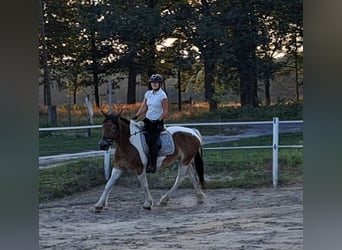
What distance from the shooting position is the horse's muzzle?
3426 millimetres

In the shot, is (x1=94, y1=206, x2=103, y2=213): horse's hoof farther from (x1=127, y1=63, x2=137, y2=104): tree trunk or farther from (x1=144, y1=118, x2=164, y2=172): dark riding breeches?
(x1=127, y1=63, x2=137, y2=104): tree trunk

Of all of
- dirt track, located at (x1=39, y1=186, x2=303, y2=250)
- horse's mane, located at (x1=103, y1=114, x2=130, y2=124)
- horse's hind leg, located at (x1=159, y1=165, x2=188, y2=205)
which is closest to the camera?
dirt track, located at (x1=39, y1=186, x2=303, y2=250)

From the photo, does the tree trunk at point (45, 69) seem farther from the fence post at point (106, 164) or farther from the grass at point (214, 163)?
the fence post at point (106, 164)

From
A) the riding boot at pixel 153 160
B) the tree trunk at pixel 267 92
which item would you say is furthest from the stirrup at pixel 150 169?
the tree trunk at pixel 267 92

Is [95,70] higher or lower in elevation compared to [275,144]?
higher

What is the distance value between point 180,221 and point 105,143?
77 centimetres

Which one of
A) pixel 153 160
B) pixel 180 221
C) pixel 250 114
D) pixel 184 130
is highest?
pixel 250 114

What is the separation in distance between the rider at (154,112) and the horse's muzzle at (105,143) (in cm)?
24

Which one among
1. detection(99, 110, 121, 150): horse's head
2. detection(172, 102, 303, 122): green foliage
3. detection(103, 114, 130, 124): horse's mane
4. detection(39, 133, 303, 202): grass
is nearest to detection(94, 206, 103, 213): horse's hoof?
detection(39, 133, 303, 202): grass

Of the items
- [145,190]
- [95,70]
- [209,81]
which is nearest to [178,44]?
[209,81]

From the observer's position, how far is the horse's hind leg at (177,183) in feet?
11.9

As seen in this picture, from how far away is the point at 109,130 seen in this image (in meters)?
3.44

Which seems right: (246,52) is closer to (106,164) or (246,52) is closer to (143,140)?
(143,140)
